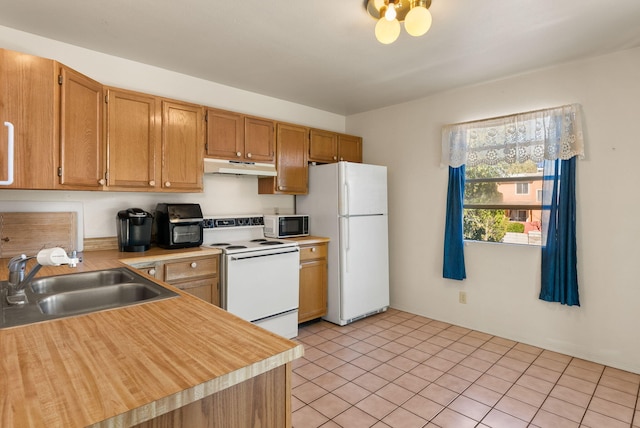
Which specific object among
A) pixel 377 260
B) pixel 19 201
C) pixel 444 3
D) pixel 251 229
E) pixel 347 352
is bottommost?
pixel 347 352

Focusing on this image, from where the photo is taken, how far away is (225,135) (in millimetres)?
3162

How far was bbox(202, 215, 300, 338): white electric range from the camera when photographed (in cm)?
287

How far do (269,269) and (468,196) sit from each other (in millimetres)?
2149

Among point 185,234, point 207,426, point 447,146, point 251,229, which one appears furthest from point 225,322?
point 447,146

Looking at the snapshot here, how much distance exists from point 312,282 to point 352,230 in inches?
26.8

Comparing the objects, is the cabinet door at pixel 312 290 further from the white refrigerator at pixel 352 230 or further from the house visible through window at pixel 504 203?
the house visible through window at pixel 504 203

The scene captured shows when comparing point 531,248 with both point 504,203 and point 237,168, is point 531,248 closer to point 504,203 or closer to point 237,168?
point 504,203

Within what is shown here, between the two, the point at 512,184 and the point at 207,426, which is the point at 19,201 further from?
the point at 512,184

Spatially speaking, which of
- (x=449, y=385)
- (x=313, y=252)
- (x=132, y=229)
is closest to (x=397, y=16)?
(x=313, y=252)

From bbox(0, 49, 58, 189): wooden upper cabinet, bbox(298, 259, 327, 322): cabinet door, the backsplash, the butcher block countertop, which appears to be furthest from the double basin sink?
bbox(298, 259, 327, 322): cabinet door

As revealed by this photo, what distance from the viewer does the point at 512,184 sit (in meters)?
3.29

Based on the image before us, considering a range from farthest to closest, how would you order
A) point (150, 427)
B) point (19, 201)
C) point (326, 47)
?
point (326, 47)
point (19, 201)
point (150, 427)

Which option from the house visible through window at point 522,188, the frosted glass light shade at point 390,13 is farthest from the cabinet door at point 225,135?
the house visible through window at point 522,188

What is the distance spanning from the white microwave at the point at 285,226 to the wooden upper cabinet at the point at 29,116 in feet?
6.30
